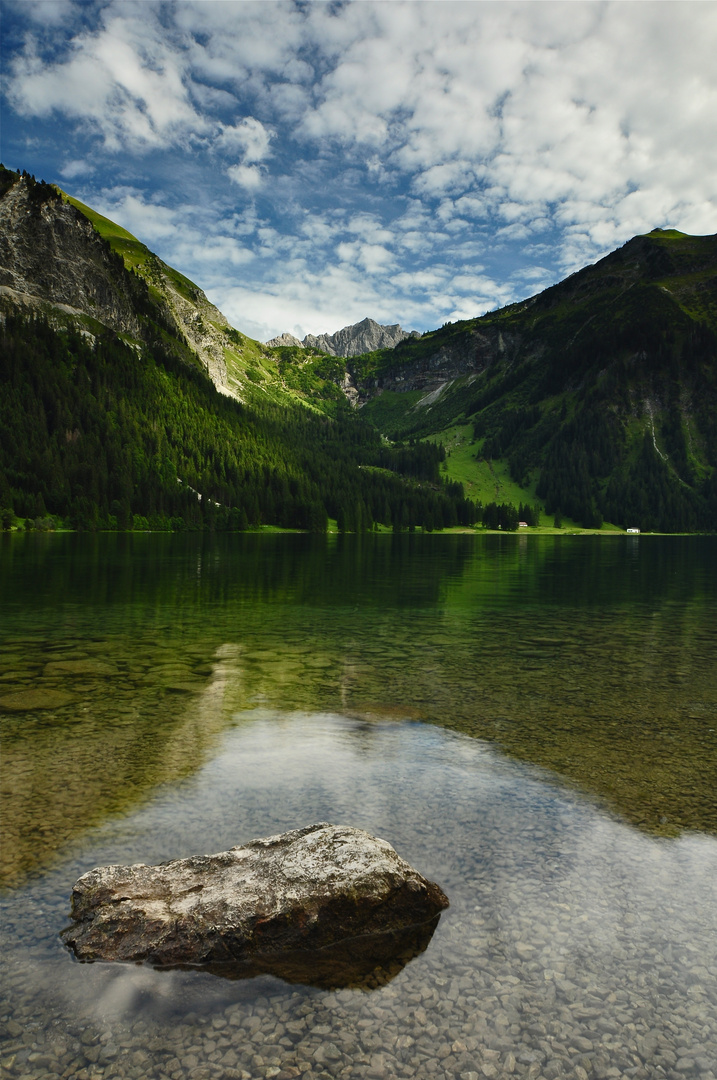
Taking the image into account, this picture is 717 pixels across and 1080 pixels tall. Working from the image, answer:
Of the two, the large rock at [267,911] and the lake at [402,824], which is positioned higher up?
the large rock at [267,911]

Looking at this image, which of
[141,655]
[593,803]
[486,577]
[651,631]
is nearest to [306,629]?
[141,655]

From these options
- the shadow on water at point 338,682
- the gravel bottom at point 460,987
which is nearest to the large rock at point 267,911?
the gravel bottom at point 460,987

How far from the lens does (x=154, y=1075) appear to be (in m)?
6.56

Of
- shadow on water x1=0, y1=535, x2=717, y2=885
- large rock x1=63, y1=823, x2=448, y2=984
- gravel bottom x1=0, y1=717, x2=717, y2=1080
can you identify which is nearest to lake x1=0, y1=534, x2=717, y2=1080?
gravel bottom x1=0, y1=717, x2=717, y2=1080

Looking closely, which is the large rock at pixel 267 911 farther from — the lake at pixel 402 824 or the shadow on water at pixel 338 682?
the shadow on water at pixel 338 682

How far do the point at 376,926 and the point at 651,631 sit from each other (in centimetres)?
3314

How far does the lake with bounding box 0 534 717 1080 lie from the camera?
7117 millimetres

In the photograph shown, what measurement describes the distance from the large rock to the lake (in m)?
0.33

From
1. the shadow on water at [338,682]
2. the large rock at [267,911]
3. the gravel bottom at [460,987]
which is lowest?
the shadow on water at [338,682]

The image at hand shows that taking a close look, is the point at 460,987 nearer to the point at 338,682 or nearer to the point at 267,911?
the point at 267,911

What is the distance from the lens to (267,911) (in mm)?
8828

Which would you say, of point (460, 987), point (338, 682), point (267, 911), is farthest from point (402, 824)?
point (338, 682)

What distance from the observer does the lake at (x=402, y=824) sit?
7.12 m

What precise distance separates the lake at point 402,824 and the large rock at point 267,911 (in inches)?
13.1
